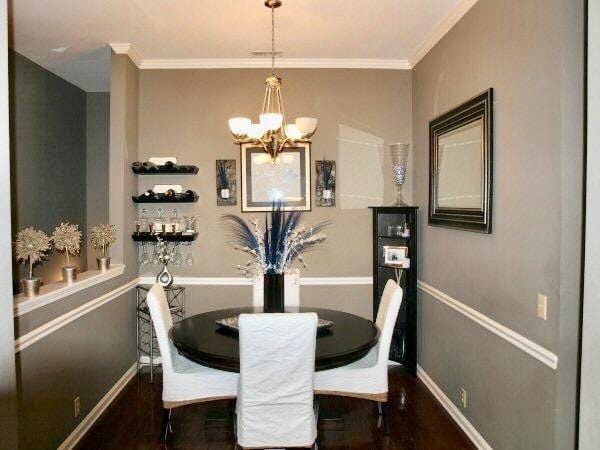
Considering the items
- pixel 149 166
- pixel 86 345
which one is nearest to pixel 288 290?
pixel 86 345

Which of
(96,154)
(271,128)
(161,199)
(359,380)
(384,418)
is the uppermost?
(96,154)

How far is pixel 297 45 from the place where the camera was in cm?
398

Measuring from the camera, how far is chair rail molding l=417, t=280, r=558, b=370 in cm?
216

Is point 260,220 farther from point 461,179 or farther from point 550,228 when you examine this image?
point 550,228

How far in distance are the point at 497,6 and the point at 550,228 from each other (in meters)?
1.39

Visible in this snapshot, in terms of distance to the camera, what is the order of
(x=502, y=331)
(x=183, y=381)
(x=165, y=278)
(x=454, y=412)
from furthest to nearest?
(x=165, y=278) < (x=454, y=412) < (x=183, y=381) < (x=502, y=331)

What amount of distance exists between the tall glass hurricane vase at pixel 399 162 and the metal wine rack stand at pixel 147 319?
2.23 meters

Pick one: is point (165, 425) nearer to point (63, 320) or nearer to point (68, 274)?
point (63, 320)

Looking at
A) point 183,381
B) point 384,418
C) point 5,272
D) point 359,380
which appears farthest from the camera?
point 384,418

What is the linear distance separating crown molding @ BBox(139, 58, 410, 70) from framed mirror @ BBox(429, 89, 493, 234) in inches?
38.4

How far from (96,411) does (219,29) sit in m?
3.00

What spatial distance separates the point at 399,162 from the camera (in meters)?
4.26

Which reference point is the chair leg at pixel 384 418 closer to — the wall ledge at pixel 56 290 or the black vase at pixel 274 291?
the black vase at pixel 274 291

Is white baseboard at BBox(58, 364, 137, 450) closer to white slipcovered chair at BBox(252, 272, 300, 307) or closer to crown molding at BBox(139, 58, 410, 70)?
white slipcovered chair at BBox(252, 272, 300, 307)
